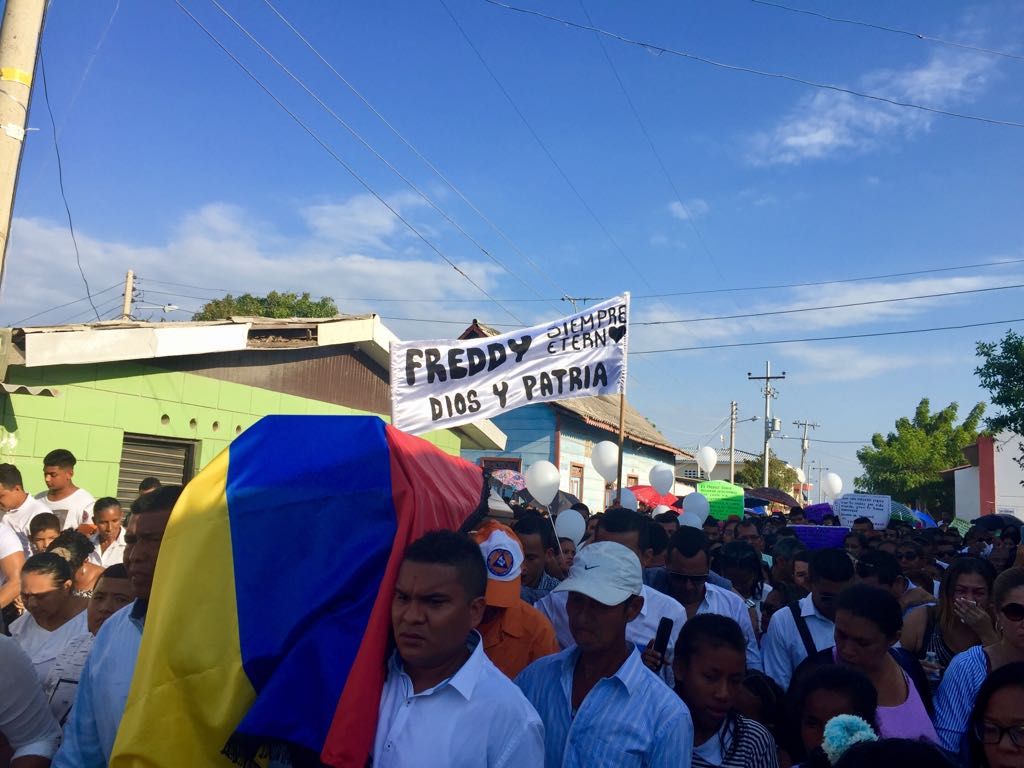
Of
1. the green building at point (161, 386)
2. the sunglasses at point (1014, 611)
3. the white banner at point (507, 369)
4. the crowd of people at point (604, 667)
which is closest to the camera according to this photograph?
the crowd of people at point (604, 667)

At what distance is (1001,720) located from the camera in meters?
2.31

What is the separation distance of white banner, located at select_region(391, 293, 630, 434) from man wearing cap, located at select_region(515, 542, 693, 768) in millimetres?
4466

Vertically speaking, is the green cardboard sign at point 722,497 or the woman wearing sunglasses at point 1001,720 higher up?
the green cardboard sign at point 722,497

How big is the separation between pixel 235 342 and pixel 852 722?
9.18 metres

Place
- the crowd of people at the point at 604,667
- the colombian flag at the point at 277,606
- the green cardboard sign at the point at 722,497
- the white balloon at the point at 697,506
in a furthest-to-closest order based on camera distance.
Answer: the green cardboard sign at the point at 722,497, the white balloon at the point at 697,506, the crowd of people at the point at 604,667, the colombian flag at the point at 277,606

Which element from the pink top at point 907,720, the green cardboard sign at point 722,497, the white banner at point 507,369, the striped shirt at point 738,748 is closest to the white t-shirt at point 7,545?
the white banner at point 507,369

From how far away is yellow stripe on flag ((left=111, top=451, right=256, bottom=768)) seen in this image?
1832 millimetres

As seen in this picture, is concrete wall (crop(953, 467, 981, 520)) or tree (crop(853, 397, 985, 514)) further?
tree (crop(853, 397, 985, 514))

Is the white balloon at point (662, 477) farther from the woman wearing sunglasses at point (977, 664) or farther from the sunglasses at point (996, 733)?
the sunglasses at point (996, 733)

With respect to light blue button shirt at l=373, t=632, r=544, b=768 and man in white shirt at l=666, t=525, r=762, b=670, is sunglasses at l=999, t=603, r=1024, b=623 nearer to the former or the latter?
man in white shirt at l=666, t=525, r=762, b=670

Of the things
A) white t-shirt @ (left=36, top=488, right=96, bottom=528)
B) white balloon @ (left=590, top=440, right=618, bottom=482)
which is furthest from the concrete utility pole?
white balloon @ (left=590, top=440, right=618, bottom=482)

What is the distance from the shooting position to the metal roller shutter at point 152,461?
368 inches

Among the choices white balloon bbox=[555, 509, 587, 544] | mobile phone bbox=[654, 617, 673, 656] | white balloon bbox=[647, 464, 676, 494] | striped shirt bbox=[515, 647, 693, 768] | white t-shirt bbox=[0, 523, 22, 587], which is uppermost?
white balloon bbox=[647, 464, 676, 494]

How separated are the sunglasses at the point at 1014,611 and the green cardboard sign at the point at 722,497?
13.2m
